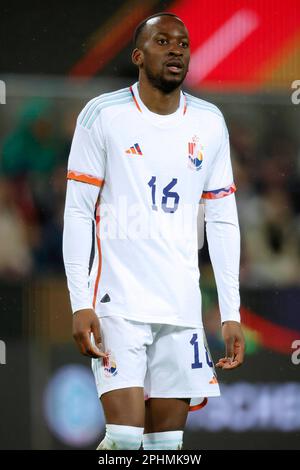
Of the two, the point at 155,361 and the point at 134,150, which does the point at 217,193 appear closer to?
the point at 134,150

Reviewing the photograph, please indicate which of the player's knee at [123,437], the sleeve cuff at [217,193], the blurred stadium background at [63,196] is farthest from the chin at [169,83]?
the blurred stadium background at [63,196]

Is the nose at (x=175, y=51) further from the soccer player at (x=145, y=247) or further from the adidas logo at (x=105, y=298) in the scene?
the adidas logo at (x=105, y=298)

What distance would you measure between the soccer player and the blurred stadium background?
1.37 m

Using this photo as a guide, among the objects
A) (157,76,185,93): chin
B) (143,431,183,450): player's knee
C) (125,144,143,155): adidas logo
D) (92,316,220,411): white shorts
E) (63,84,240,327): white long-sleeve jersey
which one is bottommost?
(143,431,183,450): player's knee

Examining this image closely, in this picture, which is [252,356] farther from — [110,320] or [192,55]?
[110,320]

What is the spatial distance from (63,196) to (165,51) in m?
1.56

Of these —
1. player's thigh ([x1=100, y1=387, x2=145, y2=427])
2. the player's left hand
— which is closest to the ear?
the player's left hand

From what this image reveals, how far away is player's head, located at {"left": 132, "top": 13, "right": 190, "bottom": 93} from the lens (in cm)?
343

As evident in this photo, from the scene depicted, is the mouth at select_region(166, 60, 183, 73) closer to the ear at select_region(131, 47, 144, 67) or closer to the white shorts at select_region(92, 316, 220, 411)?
the ear at select_region(131, 47, 144, 67)

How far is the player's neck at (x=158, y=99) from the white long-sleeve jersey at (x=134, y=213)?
20 millimetres

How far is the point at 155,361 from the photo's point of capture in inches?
134

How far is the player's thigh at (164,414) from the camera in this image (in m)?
3.42

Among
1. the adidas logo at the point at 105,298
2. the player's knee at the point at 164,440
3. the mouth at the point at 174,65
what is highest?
the mouth at the point at 174,65
